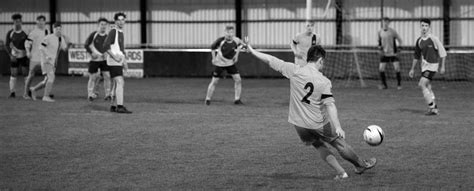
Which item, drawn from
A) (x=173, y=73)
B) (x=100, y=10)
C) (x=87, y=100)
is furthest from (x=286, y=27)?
(x=87, y=100)

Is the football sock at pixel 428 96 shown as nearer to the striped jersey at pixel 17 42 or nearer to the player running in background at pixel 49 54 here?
the player running in background at pixel 49 54

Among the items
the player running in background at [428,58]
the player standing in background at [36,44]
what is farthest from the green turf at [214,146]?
the player standing in background at [36,44]

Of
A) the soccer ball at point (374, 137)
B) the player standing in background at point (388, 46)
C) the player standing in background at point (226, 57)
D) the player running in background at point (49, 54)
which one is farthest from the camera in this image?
the player standing in background at point (388, 46)

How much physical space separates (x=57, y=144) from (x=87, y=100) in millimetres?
8606

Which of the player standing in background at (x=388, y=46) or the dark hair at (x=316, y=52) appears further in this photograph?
the player standing in background at (x=388, y=46)

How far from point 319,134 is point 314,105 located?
370 millimetres

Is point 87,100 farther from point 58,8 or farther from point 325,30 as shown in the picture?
point 58,8

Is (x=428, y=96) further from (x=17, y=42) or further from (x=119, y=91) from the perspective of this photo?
(x=17, y=42)

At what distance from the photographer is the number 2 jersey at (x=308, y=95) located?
9289 mm

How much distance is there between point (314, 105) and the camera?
939 centimetres

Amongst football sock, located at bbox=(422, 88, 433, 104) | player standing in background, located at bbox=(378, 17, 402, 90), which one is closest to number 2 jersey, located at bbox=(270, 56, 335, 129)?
football sock, located at bbox=(422, 88, 433, 104)

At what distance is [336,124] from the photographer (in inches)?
354

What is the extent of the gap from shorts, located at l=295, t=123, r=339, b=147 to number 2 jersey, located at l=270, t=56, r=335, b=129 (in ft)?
0.20

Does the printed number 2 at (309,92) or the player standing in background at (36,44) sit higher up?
the player standing in background at (36,44)
